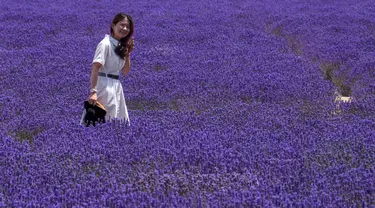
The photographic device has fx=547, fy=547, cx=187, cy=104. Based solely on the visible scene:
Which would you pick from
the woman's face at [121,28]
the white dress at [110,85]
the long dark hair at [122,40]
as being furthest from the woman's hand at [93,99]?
the woman's face at [121,28]

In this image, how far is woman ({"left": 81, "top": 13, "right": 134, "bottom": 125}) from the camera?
460cm

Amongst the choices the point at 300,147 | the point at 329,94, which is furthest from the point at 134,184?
the point at 329,94

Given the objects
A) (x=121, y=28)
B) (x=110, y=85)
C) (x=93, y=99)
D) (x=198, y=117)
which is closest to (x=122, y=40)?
(x=121, y=28)

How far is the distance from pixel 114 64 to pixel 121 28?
0.33 meters

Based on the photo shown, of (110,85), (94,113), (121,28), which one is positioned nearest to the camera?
(94,113)

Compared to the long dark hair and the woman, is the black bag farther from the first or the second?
the long dark hair

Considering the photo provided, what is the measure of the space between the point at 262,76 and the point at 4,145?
317 cm

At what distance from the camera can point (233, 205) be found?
2.77m

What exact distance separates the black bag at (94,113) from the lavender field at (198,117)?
15 cm

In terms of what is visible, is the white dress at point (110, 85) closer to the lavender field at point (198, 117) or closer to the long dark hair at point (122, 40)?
the long dark hair at point (122, 40)

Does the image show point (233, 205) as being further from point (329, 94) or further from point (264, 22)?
point (264, 22)

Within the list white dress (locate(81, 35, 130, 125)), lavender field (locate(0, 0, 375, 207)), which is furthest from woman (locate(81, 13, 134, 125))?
lavender field (locate(0, 0, 375, 207))

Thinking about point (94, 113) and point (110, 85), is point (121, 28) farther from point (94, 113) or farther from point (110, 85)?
point (94, 113)

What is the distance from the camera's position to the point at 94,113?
4.40m
